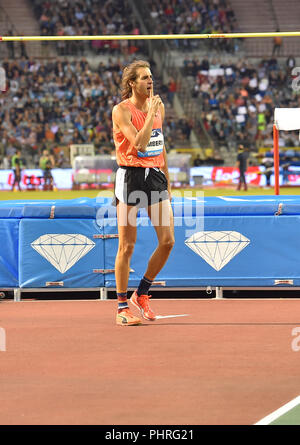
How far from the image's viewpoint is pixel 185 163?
31.2 meters

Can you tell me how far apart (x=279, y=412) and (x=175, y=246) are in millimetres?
4666

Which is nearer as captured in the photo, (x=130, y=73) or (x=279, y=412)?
(x=279, y=412)

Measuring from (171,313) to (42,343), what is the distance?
179cm

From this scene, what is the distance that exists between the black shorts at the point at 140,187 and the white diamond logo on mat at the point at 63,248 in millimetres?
1837

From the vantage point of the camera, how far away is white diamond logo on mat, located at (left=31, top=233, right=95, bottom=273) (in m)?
9.06

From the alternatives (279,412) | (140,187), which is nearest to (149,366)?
(279,412)

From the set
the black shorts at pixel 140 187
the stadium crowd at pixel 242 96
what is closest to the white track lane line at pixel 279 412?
the black shorts at pixel 140 187

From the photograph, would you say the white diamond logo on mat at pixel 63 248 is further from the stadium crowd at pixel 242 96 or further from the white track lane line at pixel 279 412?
the stadium crowd at pixel 242 96

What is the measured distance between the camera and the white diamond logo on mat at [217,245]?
8953 mm

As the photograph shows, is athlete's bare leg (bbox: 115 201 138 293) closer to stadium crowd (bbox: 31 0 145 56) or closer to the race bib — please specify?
the race bib

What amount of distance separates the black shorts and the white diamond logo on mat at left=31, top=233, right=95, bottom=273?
1837mm

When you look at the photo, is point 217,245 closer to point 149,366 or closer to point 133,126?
point 133,126

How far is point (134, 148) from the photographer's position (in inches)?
287

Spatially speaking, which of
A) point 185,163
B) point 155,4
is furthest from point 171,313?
point 155,4
